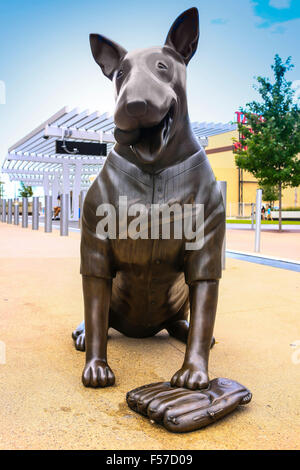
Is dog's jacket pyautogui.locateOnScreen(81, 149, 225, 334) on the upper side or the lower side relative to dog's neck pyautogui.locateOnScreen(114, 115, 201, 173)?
lower

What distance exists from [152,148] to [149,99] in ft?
0.67

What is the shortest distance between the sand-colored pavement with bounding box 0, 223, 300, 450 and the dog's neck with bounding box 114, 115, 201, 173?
1038 millimetres

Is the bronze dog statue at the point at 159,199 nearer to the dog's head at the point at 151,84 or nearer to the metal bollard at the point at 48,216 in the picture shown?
the dog's head at the point at 151,84

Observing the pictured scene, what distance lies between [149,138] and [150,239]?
1.54 ft

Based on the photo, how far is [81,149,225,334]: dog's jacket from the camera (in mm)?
1828

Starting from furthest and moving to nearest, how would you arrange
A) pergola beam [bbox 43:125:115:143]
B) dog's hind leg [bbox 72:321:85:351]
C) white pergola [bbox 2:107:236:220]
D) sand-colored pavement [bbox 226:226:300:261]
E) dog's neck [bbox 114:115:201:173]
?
pergola beam [bbox 43:125:115:143]
white pergola [bbox 2:107:236:220]
sand-colored pavement [bbox 226:226:300:261]
dog's hind leg [bbox 72:321:85:351]
dog's neck [bbox 114:115:201:173]

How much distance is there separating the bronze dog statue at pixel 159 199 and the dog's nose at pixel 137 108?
115 millimetres

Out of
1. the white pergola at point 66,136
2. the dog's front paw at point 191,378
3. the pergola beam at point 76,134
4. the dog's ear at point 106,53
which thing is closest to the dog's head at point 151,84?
the dog's ear at point 106,53

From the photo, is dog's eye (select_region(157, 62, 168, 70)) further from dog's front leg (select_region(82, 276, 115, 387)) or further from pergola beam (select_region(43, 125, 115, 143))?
pergola beam (select_region(43, 125, 115, 143))

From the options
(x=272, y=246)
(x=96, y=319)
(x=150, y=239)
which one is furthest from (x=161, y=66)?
(x=272, y=246)

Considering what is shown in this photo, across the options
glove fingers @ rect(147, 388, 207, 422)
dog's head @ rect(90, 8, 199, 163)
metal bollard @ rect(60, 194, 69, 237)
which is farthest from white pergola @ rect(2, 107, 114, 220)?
glove fingers @ rect(147, 388, 207, 422)

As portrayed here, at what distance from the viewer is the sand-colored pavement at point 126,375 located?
1423 mm

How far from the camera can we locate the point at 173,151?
5.98 ft
